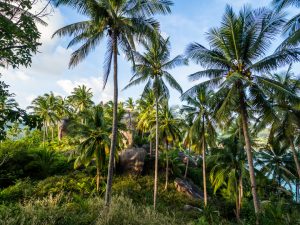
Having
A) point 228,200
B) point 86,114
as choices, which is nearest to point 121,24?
point 86,114

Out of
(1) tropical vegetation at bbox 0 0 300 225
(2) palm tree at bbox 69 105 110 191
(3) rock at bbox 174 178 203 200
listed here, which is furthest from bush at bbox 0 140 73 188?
(3) rock at bbox 174 178 203 200

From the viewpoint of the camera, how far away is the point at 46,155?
94.3 ft

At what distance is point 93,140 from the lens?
24.2 m

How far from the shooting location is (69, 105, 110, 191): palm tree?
24.0 m

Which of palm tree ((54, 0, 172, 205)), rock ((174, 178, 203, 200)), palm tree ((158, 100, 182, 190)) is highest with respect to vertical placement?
palm tree ((54, 0, 172, 205))

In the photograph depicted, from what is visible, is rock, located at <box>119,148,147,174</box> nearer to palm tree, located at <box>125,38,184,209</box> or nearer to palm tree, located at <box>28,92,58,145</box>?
palm tree, located at <box>125,38,184,209</box>

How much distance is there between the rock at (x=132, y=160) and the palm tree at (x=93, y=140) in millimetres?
6487

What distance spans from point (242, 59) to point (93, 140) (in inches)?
622

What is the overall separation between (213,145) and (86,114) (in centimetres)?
1503

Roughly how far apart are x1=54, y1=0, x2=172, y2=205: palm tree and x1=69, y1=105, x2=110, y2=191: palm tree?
9459mm

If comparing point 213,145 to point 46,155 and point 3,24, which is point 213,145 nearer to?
point 46,155

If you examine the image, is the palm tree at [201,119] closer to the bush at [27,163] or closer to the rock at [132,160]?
the rock at [132,160]

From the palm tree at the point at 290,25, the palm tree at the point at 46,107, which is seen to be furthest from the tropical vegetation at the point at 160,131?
the palm tree at the point at 46,107

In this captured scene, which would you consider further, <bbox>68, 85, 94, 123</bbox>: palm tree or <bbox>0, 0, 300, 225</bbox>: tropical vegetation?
<bbox>68, 85, 94, 123</bbox>: palm tree
